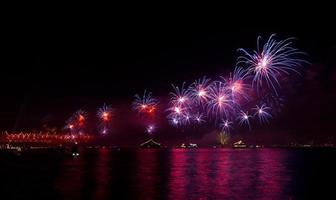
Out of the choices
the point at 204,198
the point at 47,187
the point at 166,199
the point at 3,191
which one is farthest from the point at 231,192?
the point at 3,191

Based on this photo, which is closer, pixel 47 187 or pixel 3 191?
pixel 3 191

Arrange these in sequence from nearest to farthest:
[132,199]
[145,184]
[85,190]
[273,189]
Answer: [132,199] < [85,190] < [273,189] < [145,184]

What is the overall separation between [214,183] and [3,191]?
2100cm

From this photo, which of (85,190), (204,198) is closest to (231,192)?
(204,198)

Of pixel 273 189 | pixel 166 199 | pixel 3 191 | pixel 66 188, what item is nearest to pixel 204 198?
pixel 166 199

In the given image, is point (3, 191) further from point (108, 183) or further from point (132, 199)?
point (108, 183)

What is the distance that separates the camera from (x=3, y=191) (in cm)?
3369

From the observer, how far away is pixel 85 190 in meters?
37.4

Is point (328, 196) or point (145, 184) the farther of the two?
point (145, 184)

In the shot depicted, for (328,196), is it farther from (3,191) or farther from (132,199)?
(3,191)

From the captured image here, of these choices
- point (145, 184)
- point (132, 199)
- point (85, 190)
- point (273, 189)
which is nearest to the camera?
point (132, 199)

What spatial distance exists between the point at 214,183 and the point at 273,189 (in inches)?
271

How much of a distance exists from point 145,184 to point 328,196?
1722cm

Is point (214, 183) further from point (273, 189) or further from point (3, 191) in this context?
point (3, 191)
